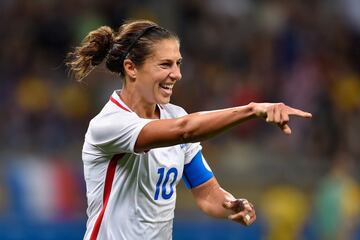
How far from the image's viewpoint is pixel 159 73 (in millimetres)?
5051

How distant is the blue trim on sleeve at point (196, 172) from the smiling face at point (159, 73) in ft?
1.64

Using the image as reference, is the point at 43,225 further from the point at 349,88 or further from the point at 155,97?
the point at 155,97

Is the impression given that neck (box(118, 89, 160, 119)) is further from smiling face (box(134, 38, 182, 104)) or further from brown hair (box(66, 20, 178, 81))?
brown hair (box(66, 20, 178, 81))

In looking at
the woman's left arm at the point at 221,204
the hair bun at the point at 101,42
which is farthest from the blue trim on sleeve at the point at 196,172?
the hair bun at the point at 101,42

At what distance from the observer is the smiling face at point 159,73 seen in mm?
5059

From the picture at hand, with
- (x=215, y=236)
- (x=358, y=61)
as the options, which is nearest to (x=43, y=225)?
(x=215, y=236)

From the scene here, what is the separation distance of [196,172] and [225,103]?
22.0 feet

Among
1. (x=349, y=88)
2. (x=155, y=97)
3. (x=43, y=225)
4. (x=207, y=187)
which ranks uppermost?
(x=155, y=97)

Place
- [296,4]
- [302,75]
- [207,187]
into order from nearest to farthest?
[207,187], [302,75], [296,4]

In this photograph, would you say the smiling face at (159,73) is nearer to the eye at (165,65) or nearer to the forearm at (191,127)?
the eye at (165,65)

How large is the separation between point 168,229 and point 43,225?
5455 millimetres

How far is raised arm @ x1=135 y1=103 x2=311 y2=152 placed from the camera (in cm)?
416

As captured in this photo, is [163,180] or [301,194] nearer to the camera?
[163,180]

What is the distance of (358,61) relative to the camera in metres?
13.1
